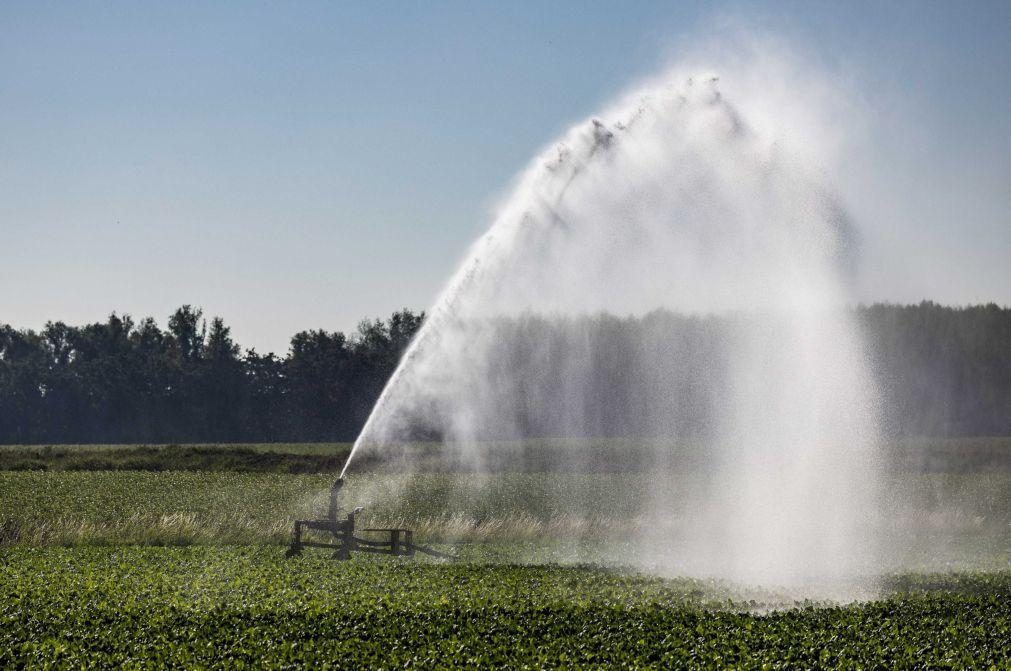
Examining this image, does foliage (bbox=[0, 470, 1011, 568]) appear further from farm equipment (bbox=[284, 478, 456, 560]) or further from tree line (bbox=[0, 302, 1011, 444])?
→ tree line (bbox=[0, 302, 1011, 444])

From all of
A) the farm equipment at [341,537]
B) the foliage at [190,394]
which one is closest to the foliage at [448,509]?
the farm equipment at [341,537]

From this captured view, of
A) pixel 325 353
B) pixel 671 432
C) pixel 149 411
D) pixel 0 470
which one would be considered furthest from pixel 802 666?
pixel 149 411

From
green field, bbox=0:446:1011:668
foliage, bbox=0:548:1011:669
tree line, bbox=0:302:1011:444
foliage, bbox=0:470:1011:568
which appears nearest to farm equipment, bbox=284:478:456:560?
green field, bbox=0:446:1011:668

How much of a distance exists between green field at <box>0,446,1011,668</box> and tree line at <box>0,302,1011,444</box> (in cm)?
6353

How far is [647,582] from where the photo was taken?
80.9ft

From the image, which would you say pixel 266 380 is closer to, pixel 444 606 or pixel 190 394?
pixel 190 394

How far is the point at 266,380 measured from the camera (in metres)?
146

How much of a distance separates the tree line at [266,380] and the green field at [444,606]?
2501 inches

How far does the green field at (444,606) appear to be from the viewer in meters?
17.2

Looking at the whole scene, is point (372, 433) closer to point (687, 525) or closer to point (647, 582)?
point (647, 582)

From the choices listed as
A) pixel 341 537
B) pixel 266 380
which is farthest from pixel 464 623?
pixel 266 380

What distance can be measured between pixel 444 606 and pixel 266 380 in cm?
12953

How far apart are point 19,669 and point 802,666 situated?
40.8 feet

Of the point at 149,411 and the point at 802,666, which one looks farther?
the point at 149,411
